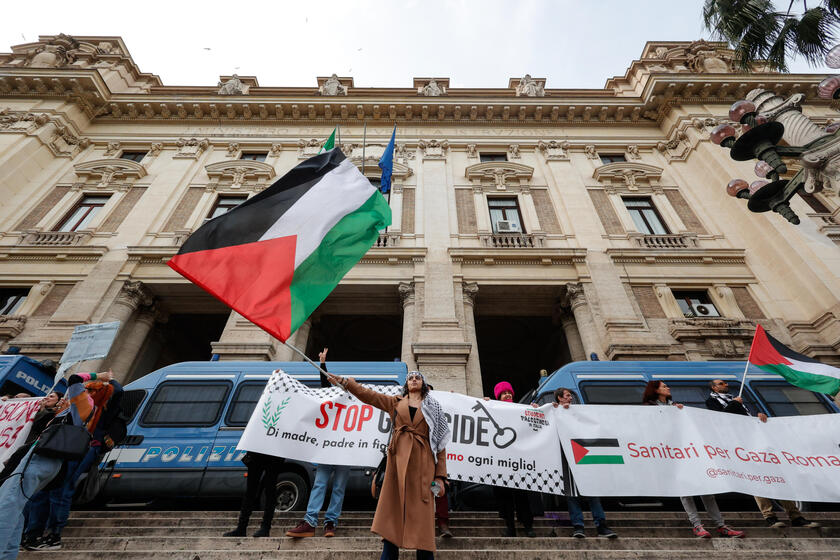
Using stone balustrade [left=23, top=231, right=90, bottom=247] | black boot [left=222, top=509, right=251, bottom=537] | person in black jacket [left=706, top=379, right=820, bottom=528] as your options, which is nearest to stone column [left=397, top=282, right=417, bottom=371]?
black boot [left=222, top=509, right=251, bottom=537]

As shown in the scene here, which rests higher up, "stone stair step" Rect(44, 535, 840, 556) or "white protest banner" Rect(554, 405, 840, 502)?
"white protest banner" Rect(554, 405, 840, 502)

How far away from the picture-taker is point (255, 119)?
19859mm

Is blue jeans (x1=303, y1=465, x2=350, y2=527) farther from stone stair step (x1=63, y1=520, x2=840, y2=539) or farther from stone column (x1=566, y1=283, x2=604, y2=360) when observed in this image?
stone column (x1=566, y1=283, x2=604, y2=360)

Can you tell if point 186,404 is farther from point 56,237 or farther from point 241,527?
point 56,237

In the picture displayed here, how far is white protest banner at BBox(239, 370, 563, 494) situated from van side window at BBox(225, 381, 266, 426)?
6.27 feet

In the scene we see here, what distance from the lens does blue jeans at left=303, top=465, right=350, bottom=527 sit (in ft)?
15.8

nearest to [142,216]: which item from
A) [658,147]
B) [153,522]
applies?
[153,522]

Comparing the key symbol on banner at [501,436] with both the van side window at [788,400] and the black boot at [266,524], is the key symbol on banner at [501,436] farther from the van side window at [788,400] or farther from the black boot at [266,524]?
the van side window at [788,400]

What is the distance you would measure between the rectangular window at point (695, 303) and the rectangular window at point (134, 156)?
22245 millimetres

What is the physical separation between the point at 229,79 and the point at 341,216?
2080cm

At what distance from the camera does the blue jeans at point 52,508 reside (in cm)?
481

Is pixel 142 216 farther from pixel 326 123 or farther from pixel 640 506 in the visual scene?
pixel 640 506

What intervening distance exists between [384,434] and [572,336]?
9.19 m

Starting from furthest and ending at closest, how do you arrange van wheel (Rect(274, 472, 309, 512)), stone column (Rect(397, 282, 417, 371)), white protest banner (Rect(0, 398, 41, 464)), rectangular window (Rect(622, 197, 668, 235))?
rectangular window (Rect(622, 197, 668, 235)) → stone column (Rect(397, 282, 417, 371)) → van wheel (Rect(274, 472, 309, 512)) → white protest banner (Rect(0, 398, 41, 464))
